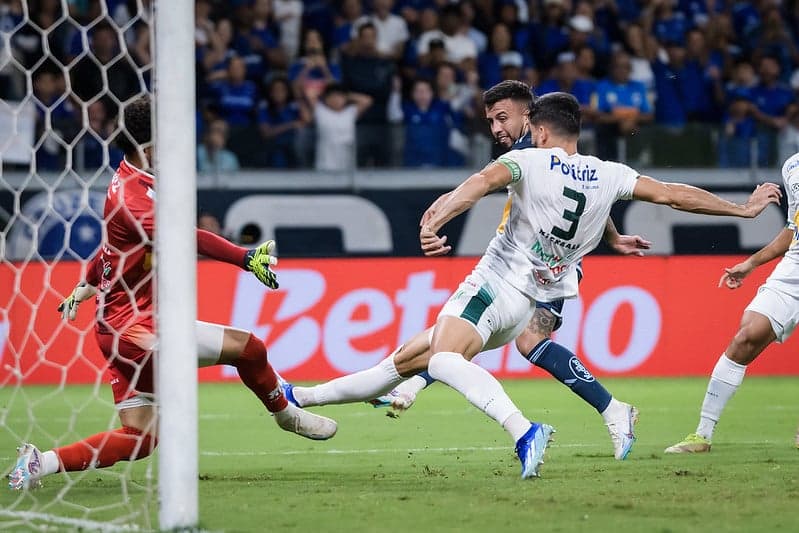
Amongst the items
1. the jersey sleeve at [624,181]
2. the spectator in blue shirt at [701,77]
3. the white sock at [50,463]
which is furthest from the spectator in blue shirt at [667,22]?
the white sock at [50,463]

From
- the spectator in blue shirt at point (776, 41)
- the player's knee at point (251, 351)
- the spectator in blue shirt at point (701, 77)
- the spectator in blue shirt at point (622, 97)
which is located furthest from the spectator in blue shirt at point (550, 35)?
the player's knee at point (251, 351)

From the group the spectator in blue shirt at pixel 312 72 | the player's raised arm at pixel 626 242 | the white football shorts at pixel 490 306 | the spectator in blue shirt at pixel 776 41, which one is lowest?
the white football shorts at pixel 490 306

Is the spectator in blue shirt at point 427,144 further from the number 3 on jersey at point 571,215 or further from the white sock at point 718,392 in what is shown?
the number 3 on jersey at point 571,215

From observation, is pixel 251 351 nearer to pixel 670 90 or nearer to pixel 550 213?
pixel 550 213

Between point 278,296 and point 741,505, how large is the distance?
7.40 meters

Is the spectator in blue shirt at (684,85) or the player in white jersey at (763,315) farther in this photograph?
the spectator in blue shirt at (684,85)

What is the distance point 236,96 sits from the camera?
47.4 ft

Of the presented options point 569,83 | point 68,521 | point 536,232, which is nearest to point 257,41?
point 569,83

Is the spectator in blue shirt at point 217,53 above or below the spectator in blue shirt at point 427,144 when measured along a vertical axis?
above

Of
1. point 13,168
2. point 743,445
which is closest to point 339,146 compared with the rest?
point 13,168

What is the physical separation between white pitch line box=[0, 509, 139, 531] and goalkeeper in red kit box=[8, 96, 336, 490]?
589 mm

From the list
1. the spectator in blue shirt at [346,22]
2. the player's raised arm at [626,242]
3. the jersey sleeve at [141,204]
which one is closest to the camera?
the jersey sleeve at [141,204]

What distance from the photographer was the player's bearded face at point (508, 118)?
683 centimetres

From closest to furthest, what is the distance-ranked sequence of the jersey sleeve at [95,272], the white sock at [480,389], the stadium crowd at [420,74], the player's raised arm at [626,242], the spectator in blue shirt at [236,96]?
the white sock at [480,389] → the jersey sleeve at [95,272] → the player's raised arm at [626,242] → the stadium crowd at [420,74] → the spectator in blue shirt at [236,96]
